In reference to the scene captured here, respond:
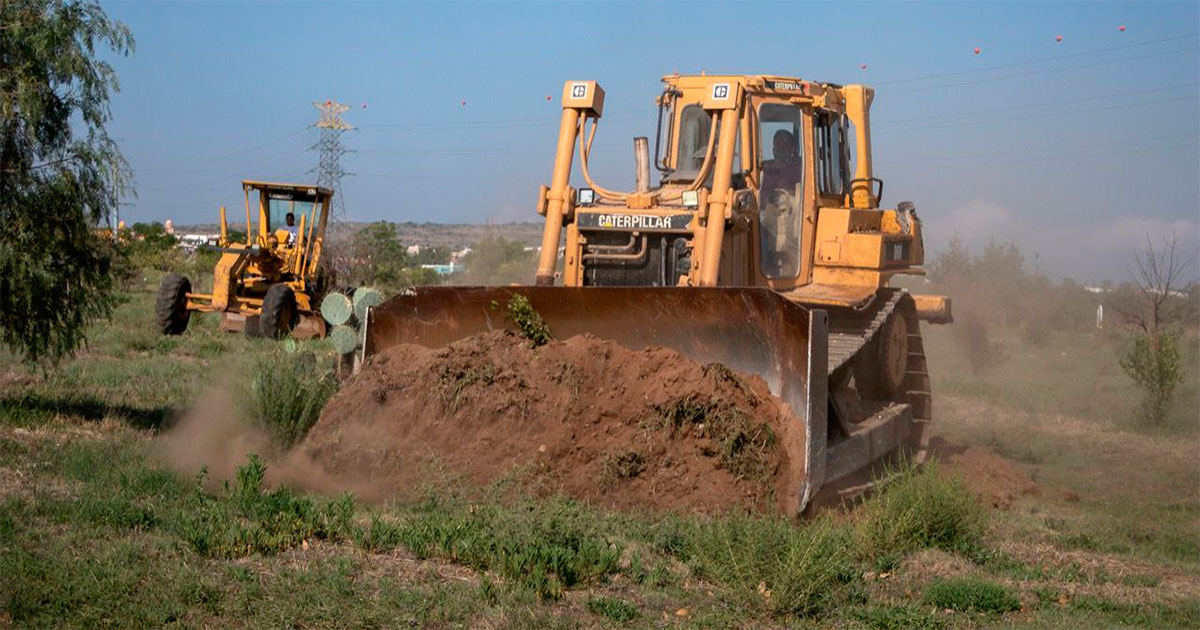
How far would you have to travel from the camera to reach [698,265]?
32.5 feet

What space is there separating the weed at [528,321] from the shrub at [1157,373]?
9898mm

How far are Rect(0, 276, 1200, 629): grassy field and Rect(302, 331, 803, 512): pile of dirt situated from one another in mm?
325

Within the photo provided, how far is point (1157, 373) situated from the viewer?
15953 mm

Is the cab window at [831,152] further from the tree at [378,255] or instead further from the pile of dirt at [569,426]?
the tree at [378,255]

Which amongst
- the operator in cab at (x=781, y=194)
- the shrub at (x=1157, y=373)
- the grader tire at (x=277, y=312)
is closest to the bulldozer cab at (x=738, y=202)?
the operator in cab at (x=781, y=194)

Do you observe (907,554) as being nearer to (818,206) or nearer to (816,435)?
(816,435)

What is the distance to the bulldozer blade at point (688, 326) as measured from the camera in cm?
823

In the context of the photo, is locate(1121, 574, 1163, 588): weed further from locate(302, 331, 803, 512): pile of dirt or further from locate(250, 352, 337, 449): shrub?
locate(250, 352, 337, 449): shrub

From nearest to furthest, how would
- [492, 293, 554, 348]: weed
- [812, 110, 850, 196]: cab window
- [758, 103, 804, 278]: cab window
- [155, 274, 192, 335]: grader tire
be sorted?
1. [492, 293, 554, 348]: weed
2. [758, 103, 804, 278]: cab window
3. [812, 110, 850, 196]: cab window
4. [155, 274, 192, 335]: grader tire

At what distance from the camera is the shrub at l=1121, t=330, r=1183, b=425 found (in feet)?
52.0

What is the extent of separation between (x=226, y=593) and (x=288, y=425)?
394 cm

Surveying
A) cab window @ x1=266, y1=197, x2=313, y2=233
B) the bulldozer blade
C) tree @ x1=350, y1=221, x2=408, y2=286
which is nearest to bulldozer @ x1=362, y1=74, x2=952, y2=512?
the bulldozer blade

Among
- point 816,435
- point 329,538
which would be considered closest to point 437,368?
point 329,538

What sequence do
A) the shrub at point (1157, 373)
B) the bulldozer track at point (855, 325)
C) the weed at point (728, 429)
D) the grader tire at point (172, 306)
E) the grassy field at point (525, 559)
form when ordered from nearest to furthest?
the grassy field at point (525, 559) < the weed at point (728, 429) < the bulldozer track at point (855, 325) < the shrub at point (1157, 373) < the grader tire at point (172, 306)
